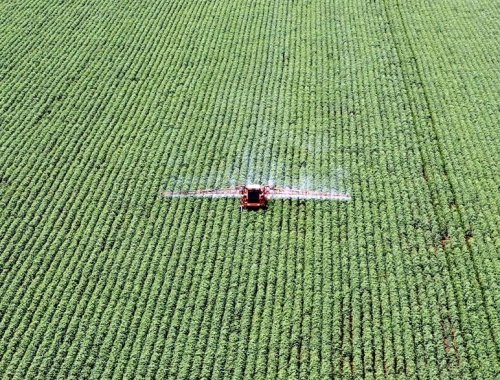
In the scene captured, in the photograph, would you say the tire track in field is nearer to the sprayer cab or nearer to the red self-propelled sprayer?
the red self-propelled sprayer

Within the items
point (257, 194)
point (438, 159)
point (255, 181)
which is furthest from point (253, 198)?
point (438, 159)

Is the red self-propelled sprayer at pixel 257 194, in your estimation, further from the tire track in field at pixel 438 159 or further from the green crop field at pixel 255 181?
the tire track in field at pixel 438 159

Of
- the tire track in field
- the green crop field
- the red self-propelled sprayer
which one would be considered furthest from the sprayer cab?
the tire track in field

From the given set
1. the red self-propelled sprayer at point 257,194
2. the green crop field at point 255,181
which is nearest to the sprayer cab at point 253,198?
the red self-propelled sprayer at point 257,194

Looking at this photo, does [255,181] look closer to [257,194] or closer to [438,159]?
[257,194]

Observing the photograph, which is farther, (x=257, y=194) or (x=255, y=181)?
(x=255, y=181)

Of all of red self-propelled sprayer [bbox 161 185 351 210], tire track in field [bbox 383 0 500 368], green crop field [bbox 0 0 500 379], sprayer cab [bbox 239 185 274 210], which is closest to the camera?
green crop field [bbox 0 0 500 379]

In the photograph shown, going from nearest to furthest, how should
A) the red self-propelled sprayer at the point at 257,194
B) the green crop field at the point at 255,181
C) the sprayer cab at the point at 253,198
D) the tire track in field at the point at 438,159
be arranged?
the green crop field at the point at 255,181
the tire track in field at the point at 438,159
the sprayer cab at the point at 253,198
the red self-propelled sprayer at the point at 257,194

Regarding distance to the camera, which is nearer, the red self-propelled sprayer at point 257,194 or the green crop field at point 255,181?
the green crop field at point 255,181
